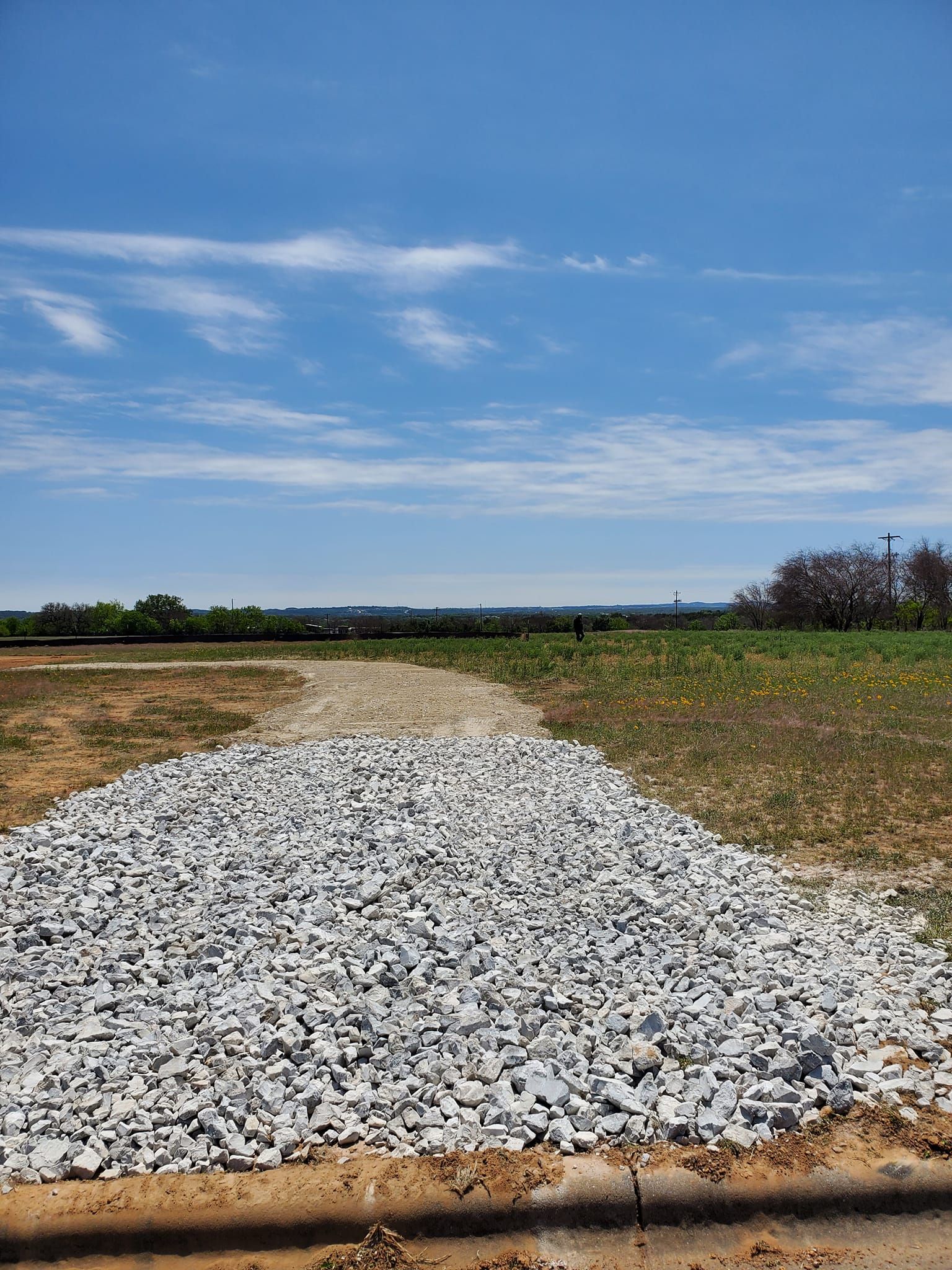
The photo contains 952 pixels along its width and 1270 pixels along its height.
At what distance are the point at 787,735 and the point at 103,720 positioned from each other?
44.9 ft

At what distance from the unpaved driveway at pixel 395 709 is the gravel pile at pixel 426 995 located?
6860 millimetres

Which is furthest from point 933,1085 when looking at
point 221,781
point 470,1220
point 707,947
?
point 221,781

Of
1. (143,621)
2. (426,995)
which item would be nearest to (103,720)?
(426,995)

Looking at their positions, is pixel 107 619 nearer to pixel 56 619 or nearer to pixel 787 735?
pixel 56 619

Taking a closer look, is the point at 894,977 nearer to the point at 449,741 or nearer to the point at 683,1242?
the point at 683,1242

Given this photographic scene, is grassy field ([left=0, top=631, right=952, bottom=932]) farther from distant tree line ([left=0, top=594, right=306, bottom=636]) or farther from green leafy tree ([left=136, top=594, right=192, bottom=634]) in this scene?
green leafy tree ([left=136, top=594, right=192, bottom=634])

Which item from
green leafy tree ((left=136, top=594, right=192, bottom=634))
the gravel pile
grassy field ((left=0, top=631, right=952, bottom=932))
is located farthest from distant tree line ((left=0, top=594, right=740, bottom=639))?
the gravel pile

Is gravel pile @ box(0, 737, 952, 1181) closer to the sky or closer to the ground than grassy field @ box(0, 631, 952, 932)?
closer to the ground

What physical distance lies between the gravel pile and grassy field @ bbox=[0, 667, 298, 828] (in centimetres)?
334

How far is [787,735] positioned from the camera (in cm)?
1258

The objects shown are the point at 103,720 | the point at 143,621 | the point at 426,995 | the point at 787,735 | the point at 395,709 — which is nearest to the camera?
the point at 426,995

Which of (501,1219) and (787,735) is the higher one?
(787,735)

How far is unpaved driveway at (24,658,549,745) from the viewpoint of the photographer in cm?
1489

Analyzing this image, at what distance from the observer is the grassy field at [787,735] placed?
781 cm
